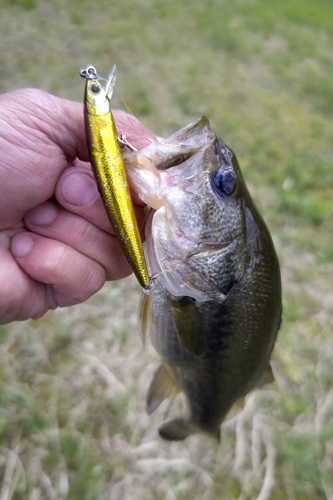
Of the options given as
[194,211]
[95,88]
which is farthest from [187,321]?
[95,88]

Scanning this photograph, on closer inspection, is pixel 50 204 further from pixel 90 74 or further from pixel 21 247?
pixel 90 74

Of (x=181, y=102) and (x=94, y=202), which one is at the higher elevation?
(x=94, y=202)

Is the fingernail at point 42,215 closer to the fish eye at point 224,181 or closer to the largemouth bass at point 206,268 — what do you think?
the largemouth bass at point 206,268

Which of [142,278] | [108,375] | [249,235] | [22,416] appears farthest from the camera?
[108,375]

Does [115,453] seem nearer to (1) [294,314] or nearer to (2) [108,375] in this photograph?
(2) [108,375]

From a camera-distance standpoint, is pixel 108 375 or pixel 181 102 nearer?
pixel 108 375

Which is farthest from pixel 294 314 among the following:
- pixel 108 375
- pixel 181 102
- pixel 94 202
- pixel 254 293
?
pixel 181 102
